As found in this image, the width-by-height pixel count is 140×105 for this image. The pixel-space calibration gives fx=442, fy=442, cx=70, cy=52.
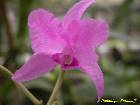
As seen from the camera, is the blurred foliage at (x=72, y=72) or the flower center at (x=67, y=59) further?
the blurred foliage at (x=72, y=72)

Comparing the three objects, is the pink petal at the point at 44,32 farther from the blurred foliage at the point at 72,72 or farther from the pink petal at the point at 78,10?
the blurred foliage at the point at 72,72

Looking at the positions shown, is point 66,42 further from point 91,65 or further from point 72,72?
point 72,72

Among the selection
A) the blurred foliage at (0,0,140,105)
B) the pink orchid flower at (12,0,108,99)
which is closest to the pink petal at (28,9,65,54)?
the pink orchid flower at (12,0,108,99)

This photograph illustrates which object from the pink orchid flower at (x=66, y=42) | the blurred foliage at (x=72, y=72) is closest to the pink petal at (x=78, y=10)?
the pink orchid flower at (x=66, y=42)

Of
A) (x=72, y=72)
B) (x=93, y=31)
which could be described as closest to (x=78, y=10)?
(x=93, y=31)

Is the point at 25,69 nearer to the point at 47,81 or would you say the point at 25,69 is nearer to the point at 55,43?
the point at 55,43

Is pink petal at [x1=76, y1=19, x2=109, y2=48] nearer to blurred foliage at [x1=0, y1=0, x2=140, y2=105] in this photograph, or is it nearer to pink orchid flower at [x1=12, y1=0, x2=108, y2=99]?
pink orchid flower at [x1=12, y1=0, x2=108, y2=99]

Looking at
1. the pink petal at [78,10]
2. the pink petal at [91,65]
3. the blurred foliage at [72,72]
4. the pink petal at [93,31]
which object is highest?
the pink petal at [78,10]

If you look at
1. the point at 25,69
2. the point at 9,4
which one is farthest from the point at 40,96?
the point at 25,69
